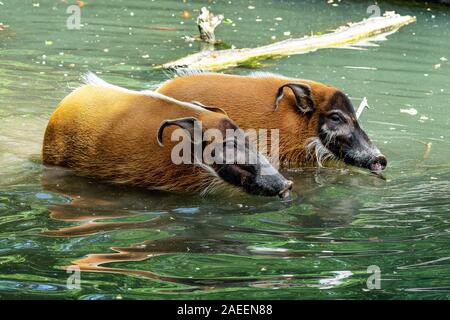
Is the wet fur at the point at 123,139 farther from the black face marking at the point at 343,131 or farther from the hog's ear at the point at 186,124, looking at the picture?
the black face marking at the point at 343,131

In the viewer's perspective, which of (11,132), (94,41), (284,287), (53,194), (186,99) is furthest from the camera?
(94,41)

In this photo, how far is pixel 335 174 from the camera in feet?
23.4

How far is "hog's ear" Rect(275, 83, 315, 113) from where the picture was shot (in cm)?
694

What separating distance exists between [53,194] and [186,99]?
54.0 inches

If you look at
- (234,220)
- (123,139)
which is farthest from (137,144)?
(234,220)

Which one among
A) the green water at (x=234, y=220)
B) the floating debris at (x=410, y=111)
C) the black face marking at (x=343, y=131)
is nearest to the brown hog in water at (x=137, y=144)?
the green water at (x=234, y=220)

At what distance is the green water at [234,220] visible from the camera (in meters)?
4.38

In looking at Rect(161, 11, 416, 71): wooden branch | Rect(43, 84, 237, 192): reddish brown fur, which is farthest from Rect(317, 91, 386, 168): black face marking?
Rect(161, 11, 416, 71): wooden branch

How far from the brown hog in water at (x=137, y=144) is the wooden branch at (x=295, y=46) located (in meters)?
3.02

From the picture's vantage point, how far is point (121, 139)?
6398 mm

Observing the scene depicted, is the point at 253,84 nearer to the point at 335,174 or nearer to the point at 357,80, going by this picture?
the point at 335,174

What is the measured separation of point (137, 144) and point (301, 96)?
Answer: 4.91 feet

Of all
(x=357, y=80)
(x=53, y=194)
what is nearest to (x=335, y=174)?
(x=53, y=194)

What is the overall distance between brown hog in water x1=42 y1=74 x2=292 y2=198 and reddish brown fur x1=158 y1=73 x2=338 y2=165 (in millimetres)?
488
